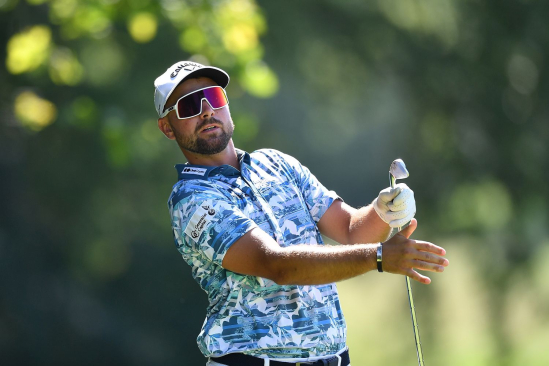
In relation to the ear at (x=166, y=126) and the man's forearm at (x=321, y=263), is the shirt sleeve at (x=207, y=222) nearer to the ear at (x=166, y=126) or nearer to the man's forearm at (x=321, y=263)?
the man's forearm at (x=321, y=263)

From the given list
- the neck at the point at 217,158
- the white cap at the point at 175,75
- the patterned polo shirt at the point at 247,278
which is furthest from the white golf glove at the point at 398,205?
the white cap at the point at 175,75

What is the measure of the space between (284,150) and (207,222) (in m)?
5.82

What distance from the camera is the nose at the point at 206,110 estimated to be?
3.14 m

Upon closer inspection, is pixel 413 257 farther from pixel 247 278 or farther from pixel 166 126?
pixel 166 126

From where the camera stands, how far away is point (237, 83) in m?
4.89

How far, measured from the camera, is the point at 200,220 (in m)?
2.73

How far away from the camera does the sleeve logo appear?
271cm

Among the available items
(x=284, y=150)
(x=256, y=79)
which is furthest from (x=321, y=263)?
(x=284, y=150)

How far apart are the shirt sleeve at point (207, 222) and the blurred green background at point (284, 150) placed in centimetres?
200

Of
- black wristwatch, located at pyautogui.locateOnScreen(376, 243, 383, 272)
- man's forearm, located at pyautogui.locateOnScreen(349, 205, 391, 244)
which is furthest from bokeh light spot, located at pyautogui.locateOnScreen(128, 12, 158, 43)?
black wristwatch, located at pyautogui.locateOnScreen(376, 243, 383, 272)

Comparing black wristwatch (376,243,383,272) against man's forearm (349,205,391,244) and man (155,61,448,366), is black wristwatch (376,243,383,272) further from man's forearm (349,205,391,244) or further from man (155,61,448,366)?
man's forearm (349,205,391,244)

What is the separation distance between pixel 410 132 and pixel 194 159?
23.6 feet

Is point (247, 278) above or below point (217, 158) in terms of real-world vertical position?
below

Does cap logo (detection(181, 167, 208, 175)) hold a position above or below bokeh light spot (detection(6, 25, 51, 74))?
below
